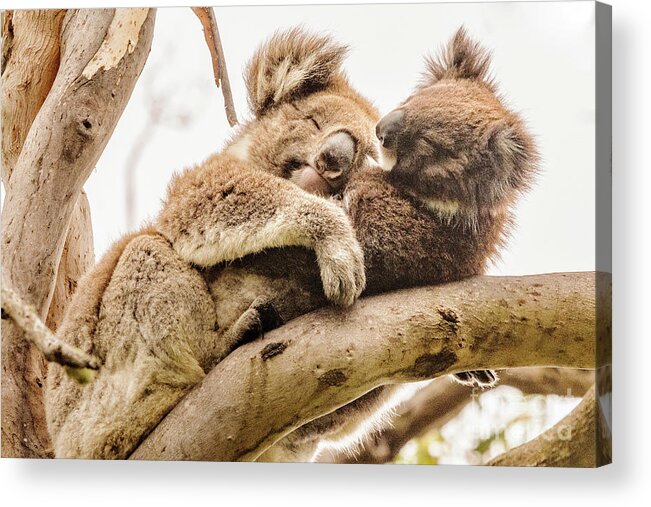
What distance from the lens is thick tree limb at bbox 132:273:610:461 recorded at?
112 inches

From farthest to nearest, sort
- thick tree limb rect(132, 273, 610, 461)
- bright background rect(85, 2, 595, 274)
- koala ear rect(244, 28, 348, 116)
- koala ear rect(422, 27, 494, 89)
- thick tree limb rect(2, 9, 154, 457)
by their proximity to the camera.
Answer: thick tree limb rect(2, 9, 154, 457)
koala ear rect(244, 28, 348, 116)
koala ear rect(422, 27, 494, 89)
bright background rect(85, 2, 595, 274)
thick tree limb rect(132, 273, 610, 461)

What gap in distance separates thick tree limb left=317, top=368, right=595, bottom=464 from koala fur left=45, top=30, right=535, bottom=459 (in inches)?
3.4

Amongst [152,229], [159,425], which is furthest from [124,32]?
[159,425]

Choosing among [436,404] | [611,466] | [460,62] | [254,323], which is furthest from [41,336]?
[611,466]

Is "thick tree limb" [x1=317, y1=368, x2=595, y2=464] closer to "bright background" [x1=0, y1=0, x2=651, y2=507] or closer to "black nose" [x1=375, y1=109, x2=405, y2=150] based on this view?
"bright background" [x1=0, y1=0, x2=651, y2=507]

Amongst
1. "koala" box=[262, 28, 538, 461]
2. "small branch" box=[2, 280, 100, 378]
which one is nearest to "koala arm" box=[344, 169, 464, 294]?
"koala" box=[262, 28, 538, 461]

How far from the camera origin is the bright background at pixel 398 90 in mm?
2961

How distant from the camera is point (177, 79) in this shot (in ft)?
10.8

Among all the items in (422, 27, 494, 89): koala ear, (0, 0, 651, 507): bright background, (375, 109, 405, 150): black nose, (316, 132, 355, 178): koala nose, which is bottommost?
Result: (0, 0, 651, 507): bright background

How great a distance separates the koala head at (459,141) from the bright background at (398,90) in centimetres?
4

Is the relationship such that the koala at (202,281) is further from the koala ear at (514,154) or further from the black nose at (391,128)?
the koala ear at (514,154)

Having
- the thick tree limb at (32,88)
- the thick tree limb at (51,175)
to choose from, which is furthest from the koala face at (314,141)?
the thick tree limb at (32,88)

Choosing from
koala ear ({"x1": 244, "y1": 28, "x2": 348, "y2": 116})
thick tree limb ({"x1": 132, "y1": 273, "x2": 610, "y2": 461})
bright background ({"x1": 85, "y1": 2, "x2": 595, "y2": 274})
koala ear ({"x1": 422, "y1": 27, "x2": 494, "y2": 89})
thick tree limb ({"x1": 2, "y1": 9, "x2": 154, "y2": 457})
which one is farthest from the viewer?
thick tree limb ({"x1": 2, "y1": 9, "x2": 154, "y2": 457})

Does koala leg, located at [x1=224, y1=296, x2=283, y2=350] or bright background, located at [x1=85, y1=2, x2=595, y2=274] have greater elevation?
bright background, located at [x1=85, y1=2, x2=595, y2=274]
